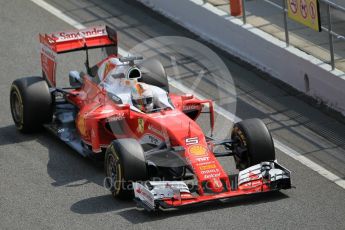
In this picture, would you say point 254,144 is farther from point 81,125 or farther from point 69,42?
point 69,42

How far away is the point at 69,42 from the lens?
60.6 feet

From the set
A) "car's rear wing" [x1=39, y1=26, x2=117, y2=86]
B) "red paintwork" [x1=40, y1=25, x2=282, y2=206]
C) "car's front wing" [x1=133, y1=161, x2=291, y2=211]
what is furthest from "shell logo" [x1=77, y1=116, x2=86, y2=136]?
"car's front wing" [x1=133, y1=161, x2=291, y2=211]

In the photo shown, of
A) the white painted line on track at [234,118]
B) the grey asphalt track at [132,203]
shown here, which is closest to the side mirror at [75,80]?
the grey asphalt track at [132,203]

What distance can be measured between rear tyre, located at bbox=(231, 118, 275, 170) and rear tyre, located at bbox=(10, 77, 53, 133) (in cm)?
340

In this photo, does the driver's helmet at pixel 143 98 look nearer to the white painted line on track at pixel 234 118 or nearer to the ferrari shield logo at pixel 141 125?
the ferrari shield logo at pixel 141 125

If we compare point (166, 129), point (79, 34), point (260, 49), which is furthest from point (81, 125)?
point (260, 49)

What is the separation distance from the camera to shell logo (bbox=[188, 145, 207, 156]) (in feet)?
50.2

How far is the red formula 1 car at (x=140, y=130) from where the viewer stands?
14961 mm

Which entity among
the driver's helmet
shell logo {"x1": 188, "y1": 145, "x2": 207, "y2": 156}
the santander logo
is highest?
the santander logo

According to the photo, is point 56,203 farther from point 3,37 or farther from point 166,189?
point 3,37

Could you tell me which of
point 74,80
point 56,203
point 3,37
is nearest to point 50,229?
point 56,203

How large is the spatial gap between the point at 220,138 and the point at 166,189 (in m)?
3.04

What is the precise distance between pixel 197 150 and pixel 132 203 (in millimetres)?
1168

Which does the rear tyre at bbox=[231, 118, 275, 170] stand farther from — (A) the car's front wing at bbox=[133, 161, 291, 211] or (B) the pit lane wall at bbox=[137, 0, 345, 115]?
(B) the pit lane wall at bbox=[137, 0, 345, 115]
